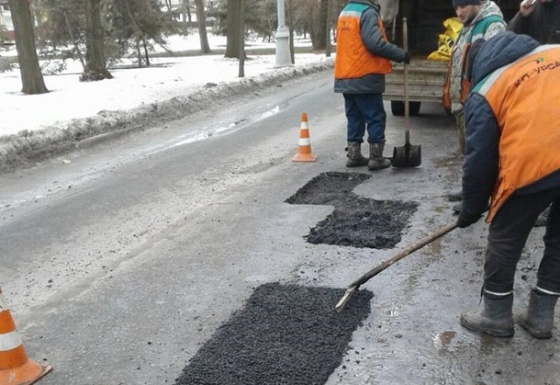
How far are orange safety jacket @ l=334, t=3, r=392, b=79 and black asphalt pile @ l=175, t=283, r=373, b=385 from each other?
10.4 ft

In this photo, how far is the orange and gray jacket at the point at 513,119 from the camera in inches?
108

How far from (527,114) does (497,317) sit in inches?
45.6

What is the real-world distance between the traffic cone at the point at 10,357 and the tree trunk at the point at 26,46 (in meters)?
11.1

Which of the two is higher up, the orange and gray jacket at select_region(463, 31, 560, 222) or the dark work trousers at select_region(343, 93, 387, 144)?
the orange and gray jacket at select_region(463, 31, 560, 222)

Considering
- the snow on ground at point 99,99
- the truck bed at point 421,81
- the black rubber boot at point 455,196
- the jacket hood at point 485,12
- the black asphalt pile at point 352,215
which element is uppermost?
the jacket hood at point 485,12

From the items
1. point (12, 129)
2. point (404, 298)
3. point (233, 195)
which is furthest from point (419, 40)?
point (404, 298)

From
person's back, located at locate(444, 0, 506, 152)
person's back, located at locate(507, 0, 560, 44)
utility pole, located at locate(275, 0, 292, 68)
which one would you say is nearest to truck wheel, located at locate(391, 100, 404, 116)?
Answer: person's back, located at locate(507, 0, 560, 44)

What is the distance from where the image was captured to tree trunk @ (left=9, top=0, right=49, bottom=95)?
1262 cm

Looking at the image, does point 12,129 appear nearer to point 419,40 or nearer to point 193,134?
point 193,134

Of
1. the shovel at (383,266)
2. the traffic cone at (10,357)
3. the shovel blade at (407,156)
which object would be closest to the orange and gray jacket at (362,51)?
the shovel blade at (407,156)

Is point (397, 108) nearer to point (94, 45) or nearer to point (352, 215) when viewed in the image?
point (352, 215)

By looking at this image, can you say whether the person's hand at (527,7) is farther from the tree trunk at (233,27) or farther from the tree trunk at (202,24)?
the tree trunk at (202,24)

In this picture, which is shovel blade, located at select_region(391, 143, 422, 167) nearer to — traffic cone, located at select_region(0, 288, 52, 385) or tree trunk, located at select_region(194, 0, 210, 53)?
traffic cone, located at select_region(0, 288, 52, 385)

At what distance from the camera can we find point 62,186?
7004 mm
